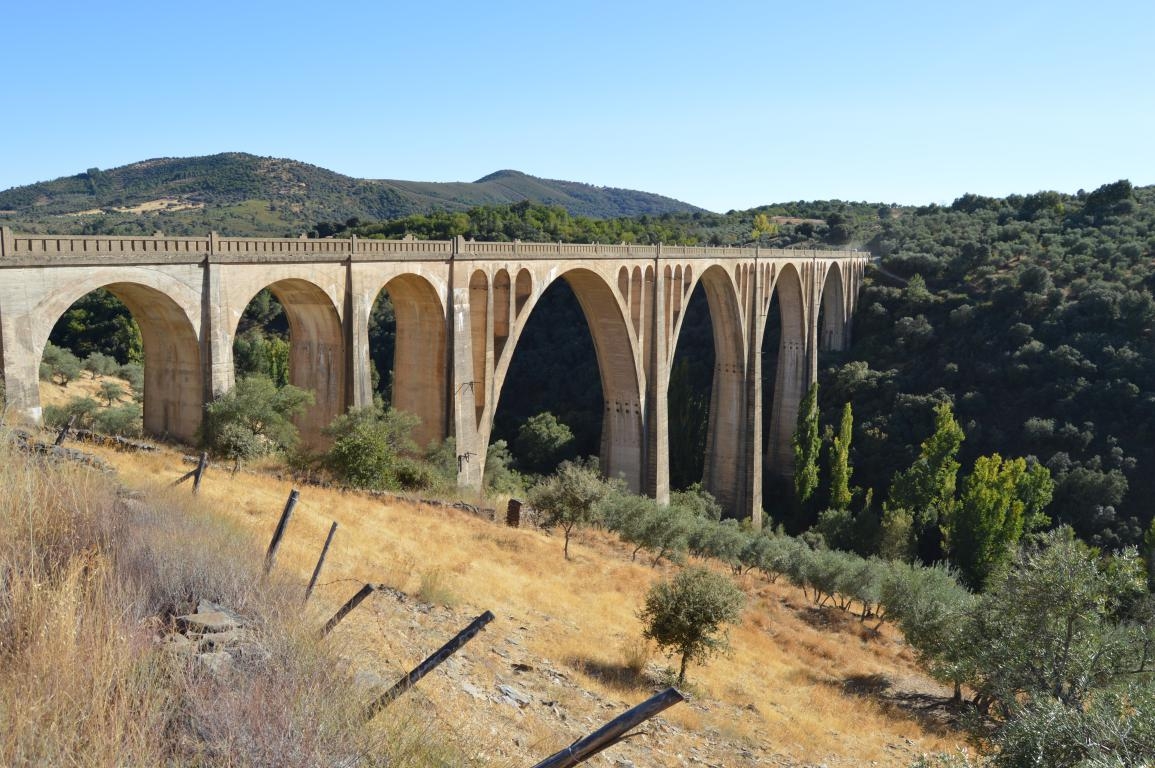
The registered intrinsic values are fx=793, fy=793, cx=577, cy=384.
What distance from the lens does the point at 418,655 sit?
24.6ft

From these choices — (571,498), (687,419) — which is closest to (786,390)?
(687,419)

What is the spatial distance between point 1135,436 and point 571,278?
24.2 metres

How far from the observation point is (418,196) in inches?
4466

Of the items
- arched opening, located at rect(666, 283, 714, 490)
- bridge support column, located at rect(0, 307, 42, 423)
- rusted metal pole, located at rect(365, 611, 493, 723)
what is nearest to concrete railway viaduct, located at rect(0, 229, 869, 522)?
bridge support column, located at rect(0, 307, 42, 423)

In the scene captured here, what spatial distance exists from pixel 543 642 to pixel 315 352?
10.8m

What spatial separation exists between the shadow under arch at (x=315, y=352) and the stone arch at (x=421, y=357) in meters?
2.28

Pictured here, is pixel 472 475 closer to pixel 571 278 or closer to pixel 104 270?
pixel 571 278

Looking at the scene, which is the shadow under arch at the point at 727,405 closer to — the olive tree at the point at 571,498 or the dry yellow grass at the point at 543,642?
the dry yellow grass at the point at 543,642

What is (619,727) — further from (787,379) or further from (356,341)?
(787,379)

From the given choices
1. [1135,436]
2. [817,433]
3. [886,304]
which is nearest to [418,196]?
[886,304]

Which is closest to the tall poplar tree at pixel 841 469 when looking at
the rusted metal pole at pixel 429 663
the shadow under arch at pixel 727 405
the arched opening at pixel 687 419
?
the shadow under arch at pixel 727 405

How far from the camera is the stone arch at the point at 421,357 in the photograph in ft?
66.6

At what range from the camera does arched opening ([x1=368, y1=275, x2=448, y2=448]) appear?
20.3 m

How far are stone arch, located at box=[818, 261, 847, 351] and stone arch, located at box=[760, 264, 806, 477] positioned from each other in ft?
20.9
